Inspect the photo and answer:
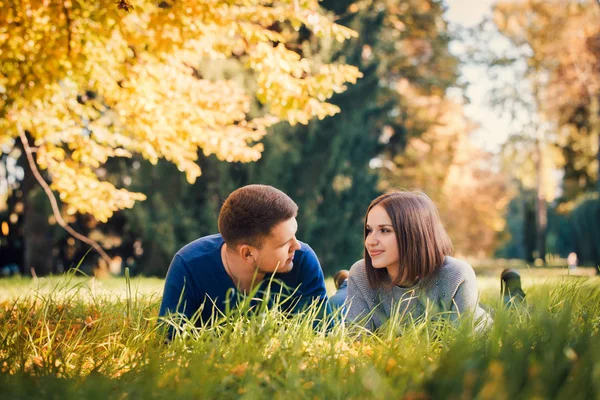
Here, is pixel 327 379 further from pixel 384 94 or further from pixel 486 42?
pixel 486 42

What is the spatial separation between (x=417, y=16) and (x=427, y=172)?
4.11 m

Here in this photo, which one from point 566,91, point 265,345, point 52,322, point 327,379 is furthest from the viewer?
point 566,91

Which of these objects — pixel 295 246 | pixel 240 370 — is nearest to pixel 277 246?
pixel 295 246

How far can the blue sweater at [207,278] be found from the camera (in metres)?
3.00

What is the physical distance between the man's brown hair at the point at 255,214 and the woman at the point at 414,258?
61 cm

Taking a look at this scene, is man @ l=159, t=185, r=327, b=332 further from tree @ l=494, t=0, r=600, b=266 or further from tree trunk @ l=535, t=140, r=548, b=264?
tree trunk @ l=535, t=140, r=548, b=264

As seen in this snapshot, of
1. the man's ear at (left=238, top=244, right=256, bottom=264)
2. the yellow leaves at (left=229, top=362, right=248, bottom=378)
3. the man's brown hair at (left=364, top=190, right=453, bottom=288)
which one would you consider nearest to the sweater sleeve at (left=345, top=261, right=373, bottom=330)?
the man's brown hair at (left=364, top=190, right=453, bottom=288)

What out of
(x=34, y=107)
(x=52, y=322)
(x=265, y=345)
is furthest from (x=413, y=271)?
(x=34, y=107)

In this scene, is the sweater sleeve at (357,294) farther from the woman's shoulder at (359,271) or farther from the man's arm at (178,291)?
the man's arm at (178,291)

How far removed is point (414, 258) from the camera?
3238 mm

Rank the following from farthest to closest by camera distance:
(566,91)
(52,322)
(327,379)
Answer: (566,91) → (52,322) → (327,379)

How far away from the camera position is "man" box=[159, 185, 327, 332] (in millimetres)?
2904

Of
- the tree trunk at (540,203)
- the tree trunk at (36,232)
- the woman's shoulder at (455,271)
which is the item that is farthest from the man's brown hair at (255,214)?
the tree trunk at (540,203)

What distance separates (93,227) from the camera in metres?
12.4
